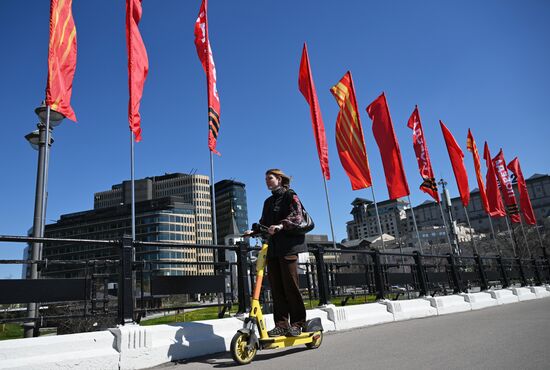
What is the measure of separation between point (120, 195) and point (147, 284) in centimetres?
17436

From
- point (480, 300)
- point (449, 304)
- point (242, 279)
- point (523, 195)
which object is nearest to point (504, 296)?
point (480, 300)

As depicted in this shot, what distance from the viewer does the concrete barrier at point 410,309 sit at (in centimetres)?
832

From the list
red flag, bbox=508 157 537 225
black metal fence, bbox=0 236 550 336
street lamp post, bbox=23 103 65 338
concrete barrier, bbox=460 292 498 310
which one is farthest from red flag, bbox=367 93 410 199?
red flag, bbox=508 157 537 225

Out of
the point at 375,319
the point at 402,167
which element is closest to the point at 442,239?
the point at 402,167

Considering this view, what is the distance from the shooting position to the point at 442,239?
116312 mm

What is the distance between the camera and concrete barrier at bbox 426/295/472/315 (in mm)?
9795

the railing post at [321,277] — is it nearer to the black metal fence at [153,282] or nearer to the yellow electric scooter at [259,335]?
the black metal fence at [153,282]

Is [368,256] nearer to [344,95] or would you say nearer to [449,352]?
[449,352]

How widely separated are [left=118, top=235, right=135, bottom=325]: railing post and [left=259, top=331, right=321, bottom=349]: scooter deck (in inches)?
63.9

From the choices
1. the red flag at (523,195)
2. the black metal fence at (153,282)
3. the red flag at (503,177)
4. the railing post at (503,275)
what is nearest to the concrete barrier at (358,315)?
the black metal fence at (153,282)

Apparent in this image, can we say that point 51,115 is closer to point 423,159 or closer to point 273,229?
point 273,229

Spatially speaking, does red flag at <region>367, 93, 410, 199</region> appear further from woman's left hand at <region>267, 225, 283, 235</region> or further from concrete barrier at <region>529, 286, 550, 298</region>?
woman's left hand at <region>267, 225, 283, 235</region>

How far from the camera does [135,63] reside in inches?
370

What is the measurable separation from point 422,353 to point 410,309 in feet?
17.2
